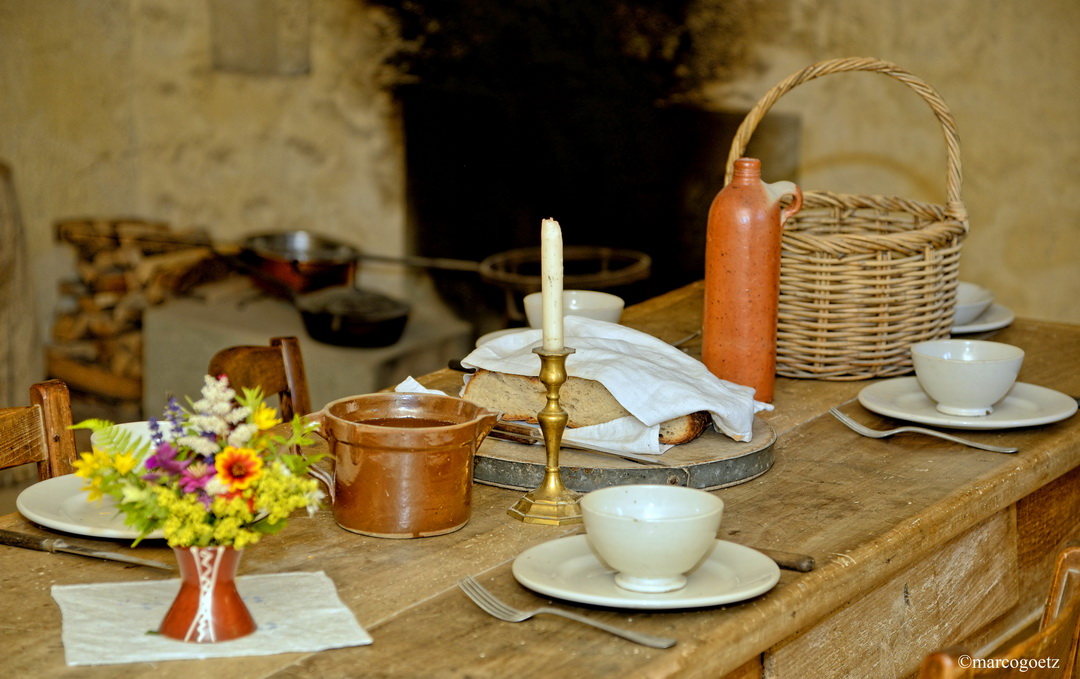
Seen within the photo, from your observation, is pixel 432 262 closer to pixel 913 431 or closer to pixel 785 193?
pixel 785 193

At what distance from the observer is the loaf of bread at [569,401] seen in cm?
Answer: 128

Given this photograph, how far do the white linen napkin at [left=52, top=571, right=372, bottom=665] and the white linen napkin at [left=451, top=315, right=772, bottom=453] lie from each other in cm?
40

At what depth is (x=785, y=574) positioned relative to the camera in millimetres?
996

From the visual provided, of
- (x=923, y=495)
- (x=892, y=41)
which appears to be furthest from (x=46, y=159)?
(x=923, y=495)

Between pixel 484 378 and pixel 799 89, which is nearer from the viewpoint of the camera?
pixel 484 378

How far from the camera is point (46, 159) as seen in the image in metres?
3.52

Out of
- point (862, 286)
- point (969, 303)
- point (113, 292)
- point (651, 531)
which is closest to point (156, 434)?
point (651, 531)

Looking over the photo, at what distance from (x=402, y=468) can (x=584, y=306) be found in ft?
2.40

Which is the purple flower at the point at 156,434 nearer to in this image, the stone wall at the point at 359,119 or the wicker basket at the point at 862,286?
the wicker basket at the point at 862,286

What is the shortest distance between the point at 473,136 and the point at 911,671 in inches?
97.1

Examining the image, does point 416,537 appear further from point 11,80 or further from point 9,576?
point 11,80

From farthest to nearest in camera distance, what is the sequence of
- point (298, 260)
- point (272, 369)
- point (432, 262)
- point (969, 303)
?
point (432, 262) < point (298, 260) < point (969, 303) < point (272, 369)

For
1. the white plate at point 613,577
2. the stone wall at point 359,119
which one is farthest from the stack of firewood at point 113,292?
the white plate at point 613,577

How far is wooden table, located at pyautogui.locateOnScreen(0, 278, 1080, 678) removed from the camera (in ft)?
2.77
